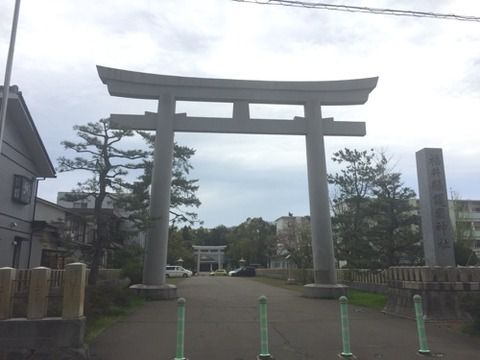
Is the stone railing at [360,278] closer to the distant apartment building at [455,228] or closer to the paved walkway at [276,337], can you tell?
the distant apartment building at [455,228]

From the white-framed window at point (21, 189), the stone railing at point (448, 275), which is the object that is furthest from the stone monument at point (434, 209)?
the white-framed window at point (21, 189)

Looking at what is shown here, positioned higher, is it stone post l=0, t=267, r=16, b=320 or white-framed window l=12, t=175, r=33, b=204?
white-framed window l=12, t=175, r=33, b=204

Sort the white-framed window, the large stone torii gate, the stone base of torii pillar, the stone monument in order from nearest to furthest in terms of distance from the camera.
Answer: the stone monument, the stone base of torii pillar, the large stone torii gate, the white-framed window

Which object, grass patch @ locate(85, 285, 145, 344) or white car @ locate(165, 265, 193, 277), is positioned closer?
grass patch @ locate(85, 285, 145, 344)

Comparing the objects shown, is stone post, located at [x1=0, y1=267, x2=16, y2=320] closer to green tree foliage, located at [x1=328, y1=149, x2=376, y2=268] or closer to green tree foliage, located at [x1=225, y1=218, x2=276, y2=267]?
green tree foliage, located at [x1=328, y1=149, x2=376, y2=268]

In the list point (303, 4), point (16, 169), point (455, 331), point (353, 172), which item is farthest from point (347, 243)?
point (16, 169)

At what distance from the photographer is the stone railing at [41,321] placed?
7.71 m

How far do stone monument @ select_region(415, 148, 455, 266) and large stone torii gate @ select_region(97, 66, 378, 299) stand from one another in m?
5.42

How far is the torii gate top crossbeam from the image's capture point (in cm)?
1894

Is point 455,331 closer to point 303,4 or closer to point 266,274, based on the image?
point 303,4

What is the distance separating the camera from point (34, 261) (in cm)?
2181

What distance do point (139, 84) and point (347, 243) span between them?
41.0 feet

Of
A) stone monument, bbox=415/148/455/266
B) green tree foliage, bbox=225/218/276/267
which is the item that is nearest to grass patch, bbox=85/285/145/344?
stone monument, bbox=415/148/455/266

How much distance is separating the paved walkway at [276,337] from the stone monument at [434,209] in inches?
102
